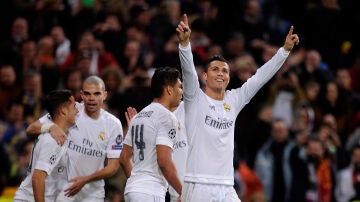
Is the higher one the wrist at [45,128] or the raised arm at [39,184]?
the wrist at [45,128]

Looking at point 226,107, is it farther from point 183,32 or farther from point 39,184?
point 39,184

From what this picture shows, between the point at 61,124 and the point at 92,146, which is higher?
the point at 61,124

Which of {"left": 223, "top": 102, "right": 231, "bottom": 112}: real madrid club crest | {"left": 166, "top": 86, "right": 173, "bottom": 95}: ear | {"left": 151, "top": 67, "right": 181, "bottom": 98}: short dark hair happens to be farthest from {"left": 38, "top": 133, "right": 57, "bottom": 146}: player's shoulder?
{"left": 223, "top": 102, "right": 231, "bottom": 112}: real madrid club crest

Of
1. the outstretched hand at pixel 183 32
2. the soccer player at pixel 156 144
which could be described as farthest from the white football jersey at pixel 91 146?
the outstretched hand at pixel 183 32

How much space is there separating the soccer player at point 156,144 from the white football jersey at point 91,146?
884 millimetres

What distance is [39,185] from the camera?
1073 centimetres

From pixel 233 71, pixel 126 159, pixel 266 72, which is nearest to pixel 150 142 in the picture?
pixel 126 159

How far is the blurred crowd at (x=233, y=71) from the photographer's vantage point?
1583cm

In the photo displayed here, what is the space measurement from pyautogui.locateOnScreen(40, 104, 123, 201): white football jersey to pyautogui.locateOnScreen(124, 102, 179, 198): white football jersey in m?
1.04

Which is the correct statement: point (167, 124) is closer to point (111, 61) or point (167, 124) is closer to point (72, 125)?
point (72, 125)

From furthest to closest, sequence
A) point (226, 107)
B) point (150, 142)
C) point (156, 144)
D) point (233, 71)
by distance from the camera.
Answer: point (233, 71)
point (226, 107)
point (150, 142)
point (156, 144)

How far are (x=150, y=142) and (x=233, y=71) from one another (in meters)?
6.87

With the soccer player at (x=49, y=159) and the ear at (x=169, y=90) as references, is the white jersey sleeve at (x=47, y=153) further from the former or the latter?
the ear at (x=169, y=90)

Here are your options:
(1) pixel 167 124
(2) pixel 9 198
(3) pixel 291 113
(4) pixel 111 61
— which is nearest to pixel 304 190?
(3) pixel 291 113
